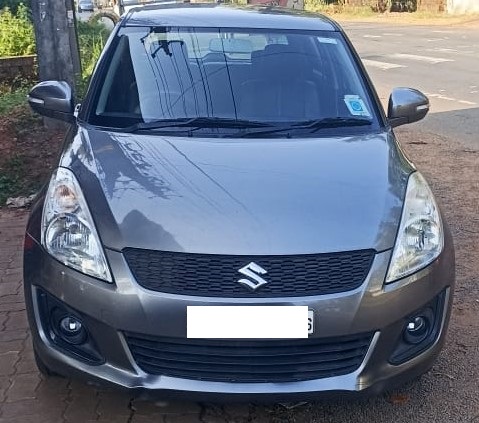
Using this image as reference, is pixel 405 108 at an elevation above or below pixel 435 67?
above

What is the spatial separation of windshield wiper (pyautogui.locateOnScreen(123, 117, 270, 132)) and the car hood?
141mm

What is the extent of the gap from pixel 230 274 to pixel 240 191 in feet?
1.41

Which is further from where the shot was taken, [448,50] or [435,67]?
[448,50]

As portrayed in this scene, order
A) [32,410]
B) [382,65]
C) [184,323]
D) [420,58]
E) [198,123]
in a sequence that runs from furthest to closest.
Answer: [420,58] < [382,65] < [198,123] < [32,410] < [184,323]

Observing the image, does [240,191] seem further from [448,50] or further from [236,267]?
[448,50]

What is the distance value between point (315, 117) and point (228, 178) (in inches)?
38.2

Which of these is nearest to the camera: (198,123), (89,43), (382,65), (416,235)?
(416,235)

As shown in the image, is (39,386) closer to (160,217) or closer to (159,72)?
(160,217)

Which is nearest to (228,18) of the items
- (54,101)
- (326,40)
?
(326,40)

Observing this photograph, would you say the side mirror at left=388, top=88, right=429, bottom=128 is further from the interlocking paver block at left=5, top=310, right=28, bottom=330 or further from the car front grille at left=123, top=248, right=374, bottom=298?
the interlocking paver block at left=5, top=310, right=28, bottom=330

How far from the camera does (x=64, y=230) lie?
2.94 m

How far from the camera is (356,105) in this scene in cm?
402

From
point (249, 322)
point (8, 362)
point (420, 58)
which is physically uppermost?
point (249, 322)

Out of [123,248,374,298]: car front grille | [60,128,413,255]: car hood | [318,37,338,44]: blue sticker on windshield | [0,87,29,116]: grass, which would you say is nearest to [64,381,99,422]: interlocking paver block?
[123,248,374,298]: car front grille
